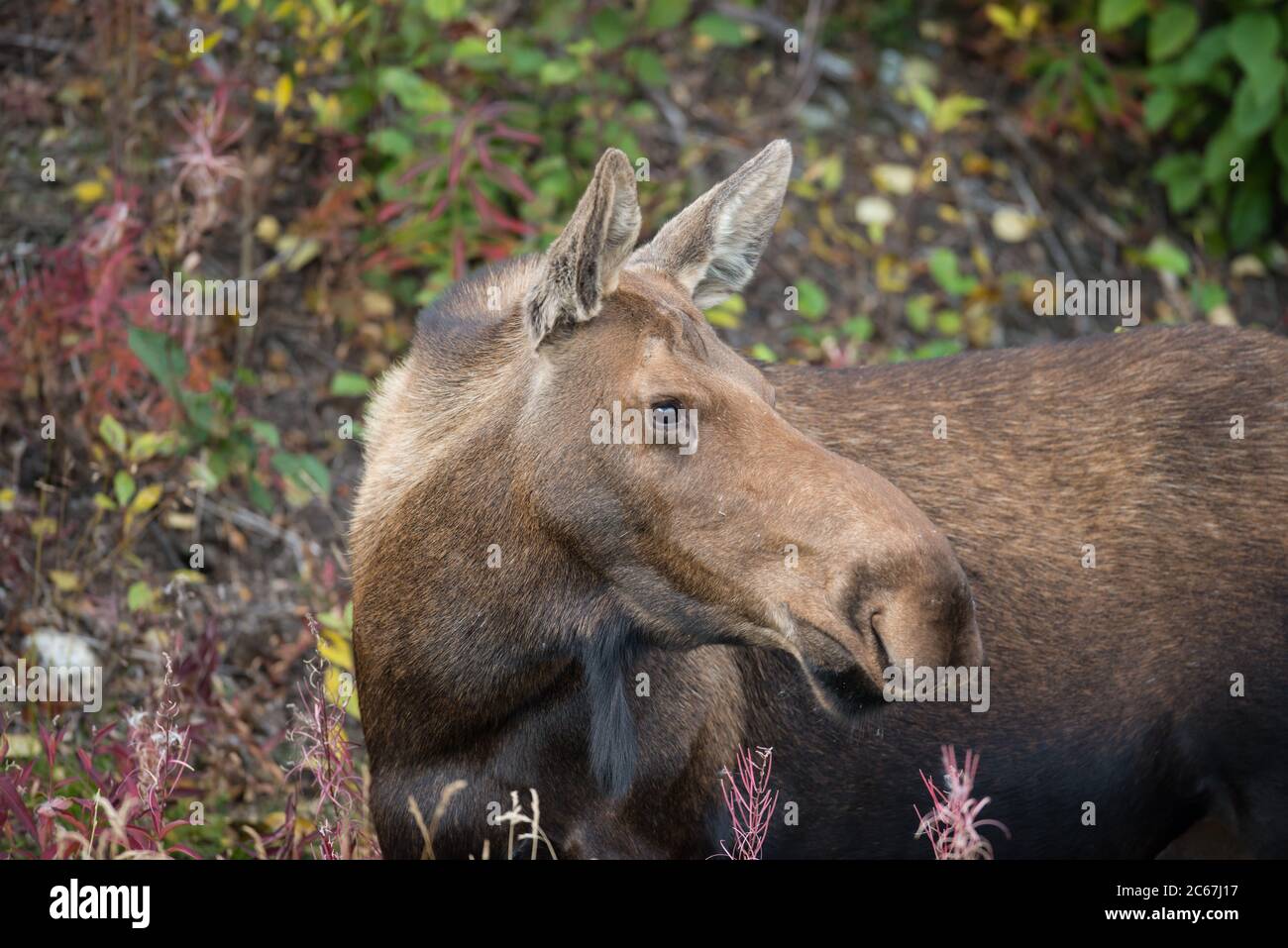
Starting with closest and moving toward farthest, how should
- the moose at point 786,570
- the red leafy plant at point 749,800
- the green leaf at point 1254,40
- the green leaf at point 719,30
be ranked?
the moose at point 786,570 → the red leafy plant at point 749,800 → the green leaf at point 719,30 → the green leaf at point 1254,40

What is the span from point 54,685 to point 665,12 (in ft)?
15.0

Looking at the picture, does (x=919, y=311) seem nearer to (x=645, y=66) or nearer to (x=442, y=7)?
(x=645, y=66)

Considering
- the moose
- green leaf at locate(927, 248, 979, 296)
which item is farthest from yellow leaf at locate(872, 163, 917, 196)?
the moose

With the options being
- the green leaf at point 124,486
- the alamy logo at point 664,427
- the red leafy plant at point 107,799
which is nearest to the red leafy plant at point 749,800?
the alamy logo at point 664,427

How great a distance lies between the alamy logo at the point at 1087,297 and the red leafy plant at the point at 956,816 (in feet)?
14.9

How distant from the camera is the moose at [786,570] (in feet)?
13.9

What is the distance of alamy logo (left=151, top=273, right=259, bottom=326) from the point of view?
6902 mm

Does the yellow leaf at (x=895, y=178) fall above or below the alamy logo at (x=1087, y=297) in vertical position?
above

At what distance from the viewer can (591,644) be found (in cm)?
455

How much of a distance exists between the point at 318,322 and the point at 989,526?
4.31m

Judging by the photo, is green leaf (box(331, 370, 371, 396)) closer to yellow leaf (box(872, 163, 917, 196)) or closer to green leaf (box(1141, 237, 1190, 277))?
yellow leaf (box(872, 163, 917, 196))

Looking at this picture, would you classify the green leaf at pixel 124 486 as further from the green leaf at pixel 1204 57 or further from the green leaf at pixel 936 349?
the green leaf at pixel 1204 57

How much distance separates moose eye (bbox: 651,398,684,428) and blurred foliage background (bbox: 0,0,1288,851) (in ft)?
4.90

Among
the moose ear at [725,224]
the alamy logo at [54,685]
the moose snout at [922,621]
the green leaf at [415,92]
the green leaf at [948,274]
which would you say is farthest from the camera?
the green leaf at [948,274]
